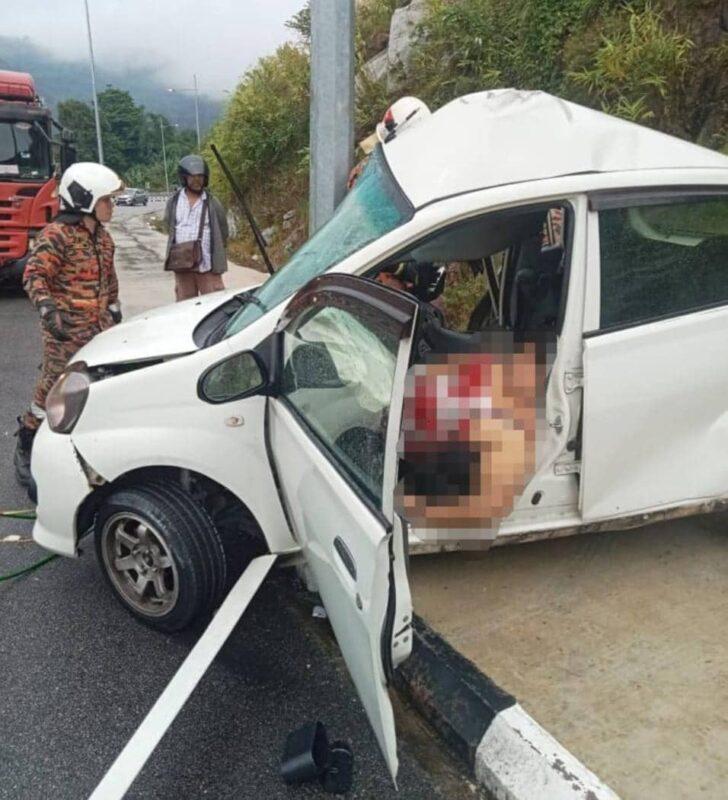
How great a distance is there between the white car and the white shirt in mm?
3592

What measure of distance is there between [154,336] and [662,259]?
80.4 inches

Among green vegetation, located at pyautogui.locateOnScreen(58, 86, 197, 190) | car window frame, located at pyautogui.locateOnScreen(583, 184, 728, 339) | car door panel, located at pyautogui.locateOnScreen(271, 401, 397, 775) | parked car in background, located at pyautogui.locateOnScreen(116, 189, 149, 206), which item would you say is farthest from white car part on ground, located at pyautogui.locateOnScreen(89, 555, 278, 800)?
green vegetation, located at pyautogui.locateOnScreen(58, 86, 197, 190)

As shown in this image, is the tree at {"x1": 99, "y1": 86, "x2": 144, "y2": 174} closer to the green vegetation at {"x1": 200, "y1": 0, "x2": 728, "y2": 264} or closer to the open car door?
the green vegetation at {"x1": 200, "y1": 0, "x2": 728, "y2": 264}

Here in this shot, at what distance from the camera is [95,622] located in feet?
9.78

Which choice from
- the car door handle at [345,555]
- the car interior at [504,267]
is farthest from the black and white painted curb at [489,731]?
the car interior at [504,267]

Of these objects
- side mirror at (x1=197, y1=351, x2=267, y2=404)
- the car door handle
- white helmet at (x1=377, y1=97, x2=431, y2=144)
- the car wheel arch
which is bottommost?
the car wheel arch

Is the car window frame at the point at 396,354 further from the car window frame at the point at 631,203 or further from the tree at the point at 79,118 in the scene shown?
the tree at the point at 79,118

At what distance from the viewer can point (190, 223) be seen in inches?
249

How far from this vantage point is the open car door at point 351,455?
1.67 metres

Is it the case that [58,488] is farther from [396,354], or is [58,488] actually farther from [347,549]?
[396,354]

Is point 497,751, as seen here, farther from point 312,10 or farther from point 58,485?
point 312,10

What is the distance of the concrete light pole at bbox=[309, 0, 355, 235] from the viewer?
386cm

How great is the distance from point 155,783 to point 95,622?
0.94 metres

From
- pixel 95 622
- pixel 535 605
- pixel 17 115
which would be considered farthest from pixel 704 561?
pixel 17 115
